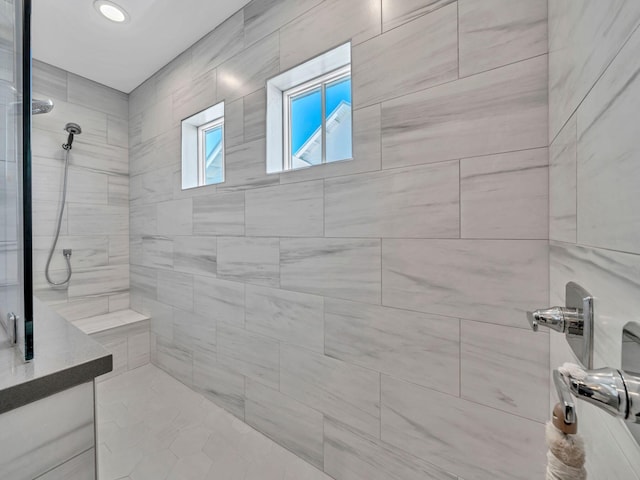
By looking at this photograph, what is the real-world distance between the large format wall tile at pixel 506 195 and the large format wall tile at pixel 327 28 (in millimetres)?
746

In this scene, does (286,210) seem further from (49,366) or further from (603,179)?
(603,179)

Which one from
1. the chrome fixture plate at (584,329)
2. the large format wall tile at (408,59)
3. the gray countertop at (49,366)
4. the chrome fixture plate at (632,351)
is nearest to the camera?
the chrome fixture plate at (632,351)

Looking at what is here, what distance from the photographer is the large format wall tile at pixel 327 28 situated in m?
1.20

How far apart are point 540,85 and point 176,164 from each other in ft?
7.36

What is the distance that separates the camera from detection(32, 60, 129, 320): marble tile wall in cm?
223

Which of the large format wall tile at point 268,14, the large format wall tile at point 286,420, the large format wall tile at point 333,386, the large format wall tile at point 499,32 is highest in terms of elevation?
the large format wall tile at point 268,14

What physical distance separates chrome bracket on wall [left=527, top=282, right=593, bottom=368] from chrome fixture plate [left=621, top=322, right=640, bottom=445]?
0.16m

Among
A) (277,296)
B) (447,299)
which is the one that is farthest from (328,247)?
(447,299)

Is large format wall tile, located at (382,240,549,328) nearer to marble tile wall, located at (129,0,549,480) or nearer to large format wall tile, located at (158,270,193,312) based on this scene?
marble tile wall, located at (129,0,549,480)

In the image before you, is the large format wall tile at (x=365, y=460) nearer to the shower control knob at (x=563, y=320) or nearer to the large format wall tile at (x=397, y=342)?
the large format wall tile at (x=397, y=342)

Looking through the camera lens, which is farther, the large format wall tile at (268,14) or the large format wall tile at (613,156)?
the large format wall tile at (268,14)

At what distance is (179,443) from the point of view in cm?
156

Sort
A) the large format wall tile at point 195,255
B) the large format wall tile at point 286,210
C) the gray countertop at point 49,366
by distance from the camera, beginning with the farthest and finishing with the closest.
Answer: the large format wall tile at point 195,255 < the large format wall tile at point 286,210 < the gray countertop at point 49,366

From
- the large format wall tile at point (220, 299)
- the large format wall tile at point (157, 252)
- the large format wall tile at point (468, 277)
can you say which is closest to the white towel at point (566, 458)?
the large format wall tile at point (468, 277)
